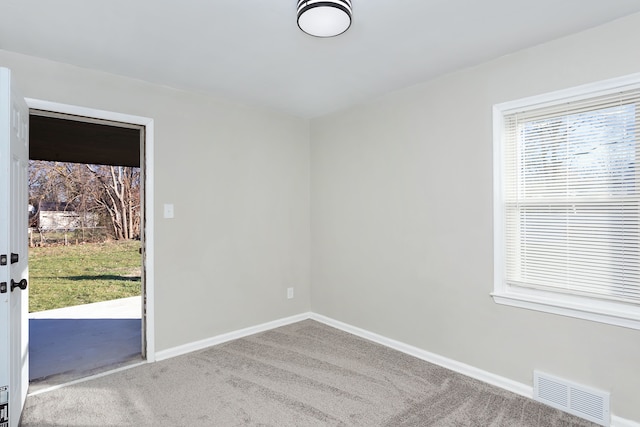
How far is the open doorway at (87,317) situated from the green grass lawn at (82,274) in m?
0.81

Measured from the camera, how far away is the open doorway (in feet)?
9.50

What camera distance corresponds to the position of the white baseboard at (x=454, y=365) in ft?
7.89

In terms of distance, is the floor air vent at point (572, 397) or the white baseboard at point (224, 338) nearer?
the floor air vent at point (572, 397)

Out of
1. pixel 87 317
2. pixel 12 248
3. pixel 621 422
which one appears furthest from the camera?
pixel 87 317

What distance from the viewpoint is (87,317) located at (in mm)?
4445

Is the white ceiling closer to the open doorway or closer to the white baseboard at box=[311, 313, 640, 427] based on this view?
the open doorway

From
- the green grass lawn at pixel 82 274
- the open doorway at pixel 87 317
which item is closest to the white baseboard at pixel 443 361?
the open doorway at pixel 87 317

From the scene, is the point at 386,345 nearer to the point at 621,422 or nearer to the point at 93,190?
the point at 621,422

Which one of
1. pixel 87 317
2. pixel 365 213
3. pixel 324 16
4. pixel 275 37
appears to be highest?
pixel 275 37

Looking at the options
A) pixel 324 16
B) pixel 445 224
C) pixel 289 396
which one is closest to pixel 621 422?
pixel 445 224

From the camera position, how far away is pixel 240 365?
2.94 metres

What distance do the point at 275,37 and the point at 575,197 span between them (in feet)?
7.07

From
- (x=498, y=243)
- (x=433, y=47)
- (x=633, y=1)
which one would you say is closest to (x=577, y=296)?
(x=498, y=243)

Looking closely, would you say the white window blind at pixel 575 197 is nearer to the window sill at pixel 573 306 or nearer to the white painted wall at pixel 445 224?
the window sill at pixel 573 306
